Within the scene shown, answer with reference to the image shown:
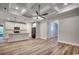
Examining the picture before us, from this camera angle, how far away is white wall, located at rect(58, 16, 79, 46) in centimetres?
202

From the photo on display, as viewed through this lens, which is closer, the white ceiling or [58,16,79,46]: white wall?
the white ceiling

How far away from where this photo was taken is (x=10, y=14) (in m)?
1.63

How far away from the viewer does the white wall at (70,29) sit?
2020mm

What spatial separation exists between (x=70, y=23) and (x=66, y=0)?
31.7 inches

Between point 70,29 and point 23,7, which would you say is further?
point 70,29

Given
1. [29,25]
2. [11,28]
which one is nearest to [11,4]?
[11,28]

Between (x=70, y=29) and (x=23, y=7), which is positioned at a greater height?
(x=23, y=7)

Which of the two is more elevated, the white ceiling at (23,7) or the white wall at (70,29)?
the white ceiling at (23,7)

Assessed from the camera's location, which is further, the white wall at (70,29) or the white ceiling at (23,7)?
the white wall at (70,29)

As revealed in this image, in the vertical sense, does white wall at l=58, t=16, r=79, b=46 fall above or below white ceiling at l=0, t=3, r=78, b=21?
below

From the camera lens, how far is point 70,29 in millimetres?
2145

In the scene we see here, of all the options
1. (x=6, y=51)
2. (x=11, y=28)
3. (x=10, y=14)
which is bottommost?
(x=6, y=51)

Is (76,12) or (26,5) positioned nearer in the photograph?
(26,5)
